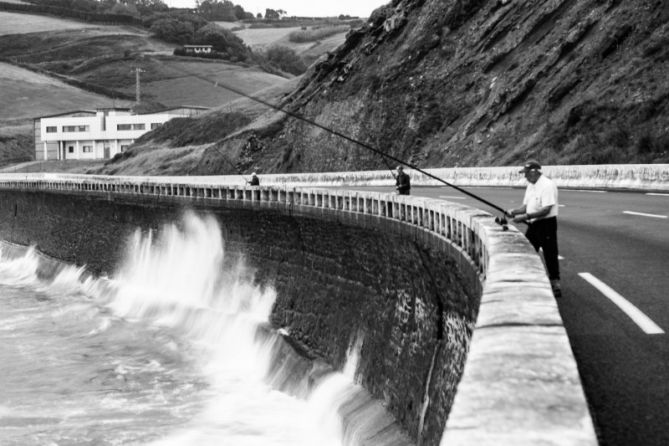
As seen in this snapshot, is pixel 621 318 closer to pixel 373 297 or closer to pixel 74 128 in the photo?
pixel 373 297

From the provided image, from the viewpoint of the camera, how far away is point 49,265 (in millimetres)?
53094

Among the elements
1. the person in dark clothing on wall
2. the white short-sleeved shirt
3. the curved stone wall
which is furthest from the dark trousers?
the person in dark clothing on wall

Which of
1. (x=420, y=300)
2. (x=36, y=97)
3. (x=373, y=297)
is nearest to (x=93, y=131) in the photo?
(x=36, y=97)

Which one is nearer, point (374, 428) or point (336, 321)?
point (374, 428)

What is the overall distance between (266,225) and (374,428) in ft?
47.1

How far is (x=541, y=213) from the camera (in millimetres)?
11047

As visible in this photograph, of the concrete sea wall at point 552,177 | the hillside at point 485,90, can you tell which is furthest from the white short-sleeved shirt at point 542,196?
the hillside at point 485,90

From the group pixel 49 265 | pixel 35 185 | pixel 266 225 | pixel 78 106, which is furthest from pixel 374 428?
pixel 78 106

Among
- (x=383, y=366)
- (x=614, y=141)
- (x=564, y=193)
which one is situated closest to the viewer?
(x=383, y=366)

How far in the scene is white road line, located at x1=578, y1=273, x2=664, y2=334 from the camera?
28.3 ft

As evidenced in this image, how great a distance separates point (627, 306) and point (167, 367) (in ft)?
61.8

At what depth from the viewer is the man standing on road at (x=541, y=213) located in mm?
10977

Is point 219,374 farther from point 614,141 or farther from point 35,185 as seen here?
point 35,185

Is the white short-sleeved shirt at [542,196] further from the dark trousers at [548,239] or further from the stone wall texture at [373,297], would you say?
the stone wall texture at [373,297]
